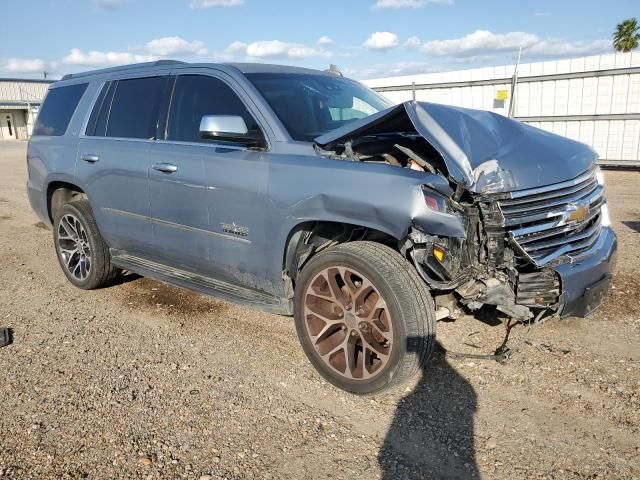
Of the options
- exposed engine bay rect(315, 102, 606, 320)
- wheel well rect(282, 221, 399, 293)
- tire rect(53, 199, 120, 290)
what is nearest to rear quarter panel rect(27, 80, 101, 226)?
tire rect(53, 199, 120, 290)

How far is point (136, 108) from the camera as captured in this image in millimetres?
4668

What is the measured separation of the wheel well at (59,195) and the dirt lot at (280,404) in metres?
1.31

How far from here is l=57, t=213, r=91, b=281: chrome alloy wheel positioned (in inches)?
207

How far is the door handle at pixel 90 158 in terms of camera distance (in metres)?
4.83

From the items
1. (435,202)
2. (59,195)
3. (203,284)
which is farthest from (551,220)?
(59,195)

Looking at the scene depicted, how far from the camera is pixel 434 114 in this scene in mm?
3285

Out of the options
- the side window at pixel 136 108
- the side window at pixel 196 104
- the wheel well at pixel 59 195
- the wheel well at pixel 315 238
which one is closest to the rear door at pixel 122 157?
the side window at pixel 136 108

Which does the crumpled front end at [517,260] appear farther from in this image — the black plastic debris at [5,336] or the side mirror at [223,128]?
the black plastic debris at [5,336]

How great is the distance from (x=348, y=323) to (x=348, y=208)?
716 millimetres

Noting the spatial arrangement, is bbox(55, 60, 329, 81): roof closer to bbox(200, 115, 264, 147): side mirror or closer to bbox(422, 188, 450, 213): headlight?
bbox(200, 115, 264, 147): side mirror

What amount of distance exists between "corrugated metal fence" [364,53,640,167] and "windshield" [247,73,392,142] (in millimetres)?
8603

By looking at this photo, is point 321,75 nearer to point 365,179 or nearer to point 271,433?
point 365,179

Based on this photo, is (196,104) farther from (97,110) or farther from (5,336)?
(5,336)

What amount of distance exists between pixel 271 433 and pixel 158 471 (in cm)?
60
